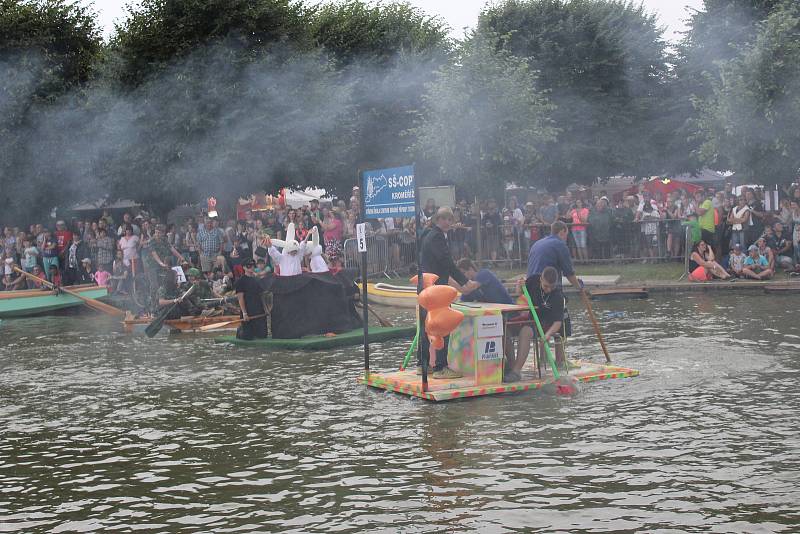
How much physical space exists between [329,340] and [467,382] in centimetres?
489

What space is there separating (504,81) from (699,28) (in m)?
12.1

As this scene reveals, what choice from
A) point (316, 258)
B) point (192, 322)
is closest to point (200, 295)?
point (192, 322)

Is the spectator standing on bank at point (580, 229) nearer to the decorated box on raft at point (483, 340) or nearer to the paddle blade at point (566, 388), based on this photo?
the decorated box on raft at point (483, 340)

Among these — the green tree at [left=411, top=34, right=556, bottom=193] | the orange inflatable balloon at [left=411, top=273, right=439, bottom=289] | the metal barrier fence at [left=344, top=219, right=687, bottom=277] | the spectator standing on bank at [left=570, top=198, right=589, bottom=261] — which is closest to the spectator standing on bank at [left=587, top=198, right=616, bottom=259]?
the metal barrier fence at [left=344, top=219, right=687, bottom=277]

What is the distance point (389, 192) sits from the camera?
12.8m

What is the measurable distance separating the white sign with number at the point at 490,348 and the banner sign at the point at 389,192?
156cm

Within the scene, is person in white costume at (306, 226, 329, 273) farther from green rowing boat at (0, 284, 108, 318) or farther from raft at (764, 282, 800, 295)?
green rowing boat at (0, 284, 108, 318)

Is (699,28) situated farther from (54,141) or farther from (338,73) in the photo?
(54,141)

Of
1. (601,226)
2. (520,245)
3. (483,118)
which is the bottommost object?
(520,245)

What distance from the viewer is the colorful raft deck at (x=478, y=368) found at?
40.8 feet

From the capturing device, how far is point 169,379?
49.1ft

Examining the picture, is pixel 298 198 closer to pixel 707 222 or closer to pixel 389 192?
pixel 707 222

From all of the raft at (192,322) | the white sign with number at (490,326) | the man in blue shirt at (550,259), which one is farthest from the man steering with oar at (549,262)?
the raft at (192,322)

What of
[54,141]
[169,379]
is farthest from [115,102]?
[169,379]
